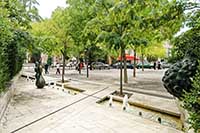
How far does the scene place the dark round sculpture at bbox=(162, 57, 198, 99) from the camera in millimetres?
6367

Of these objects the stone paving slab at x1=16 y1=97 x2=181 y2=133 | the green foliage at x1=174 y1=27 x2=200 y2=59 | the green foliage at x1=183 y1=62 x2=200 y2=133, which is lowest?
the stone paving slab at x1=16 y1=97 x2=181 y2=133

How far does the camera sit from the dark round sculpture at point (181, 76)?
6367 mm

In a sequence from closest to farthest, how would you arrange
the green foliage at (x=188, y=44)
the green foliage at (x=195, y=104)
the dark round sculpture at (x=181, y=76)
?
1. the green foliage at (x=195, y=104)
2. the green foliage at (x=188, y=44)
3. the dark round sculpture at (x=181, y=76)

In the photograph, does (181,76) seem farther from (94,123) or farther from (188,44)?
(94,123)

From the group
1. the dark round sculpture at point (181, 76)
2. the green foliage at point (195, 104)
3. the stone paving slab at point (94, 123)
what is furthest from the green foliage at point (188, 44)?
the green foliage at point (195, 104)

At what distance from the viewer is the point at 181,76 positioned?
663 cm

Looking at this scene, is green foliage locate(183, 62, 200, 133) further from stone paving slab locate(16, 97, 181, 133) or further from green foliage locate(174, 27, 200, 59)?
stone paving slab locate(16, 97, 181, 133)

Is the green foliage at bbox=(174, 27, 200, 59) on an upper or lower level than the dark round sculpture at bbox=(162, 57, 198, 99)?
upper

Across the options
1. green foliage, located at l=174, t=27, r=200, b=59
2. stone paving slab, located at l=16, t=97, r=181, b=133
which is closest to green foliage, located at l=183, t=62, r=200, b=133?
green foliage, located at l=174, t=27, r=200, b=59

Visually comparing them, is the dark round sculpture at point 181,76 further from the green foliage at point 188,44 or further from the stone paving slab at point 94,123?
the stone paving slab at point 94,123

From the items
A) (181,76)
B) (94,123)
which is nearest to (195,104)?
(181,76)

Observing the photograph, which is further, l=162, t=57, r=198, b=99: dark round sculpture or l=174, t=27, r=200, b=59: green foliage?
l=162, t=57, r=198, b=99: dark round sculpture

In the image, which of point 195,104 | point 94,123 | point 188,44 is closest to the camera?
point 195,104

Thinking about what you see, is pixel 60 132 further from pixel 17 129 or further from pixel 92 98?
pixel 92 98
